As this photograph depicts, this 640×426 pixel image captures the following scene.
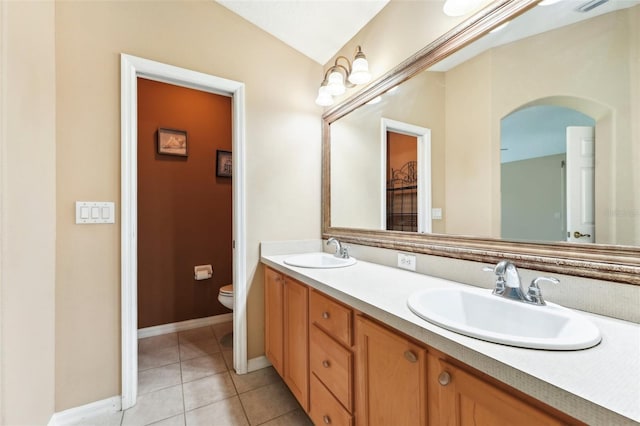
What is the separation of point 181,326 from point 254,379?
1.16 metres

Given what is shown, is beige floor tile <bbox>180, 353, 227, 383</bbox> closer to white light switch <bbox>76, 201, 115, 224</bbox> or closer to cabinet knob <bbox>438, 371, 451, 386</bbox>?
white light switch <bbox>76, 201, 115, 224</bbox>

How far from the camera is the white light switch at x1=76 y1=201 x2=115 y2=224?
1.42 m

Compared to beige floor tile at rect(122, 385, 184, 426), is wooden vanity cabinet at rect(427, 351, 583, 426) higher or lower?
higher

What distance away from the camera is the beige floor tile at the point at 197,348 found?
2.07m

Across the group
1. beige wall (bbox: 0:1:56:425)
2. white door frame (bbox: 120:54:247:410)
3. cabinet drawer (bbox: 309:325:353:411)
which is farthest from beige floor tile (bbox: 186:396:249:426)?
beige wall (bbox: 0:1:56:425)

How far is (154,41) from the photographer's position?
1.60m

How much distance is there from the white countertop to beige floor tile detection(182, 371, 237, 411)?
1291 millimetres

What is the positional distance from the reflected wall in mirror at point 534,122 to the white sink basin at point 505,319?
29 cm

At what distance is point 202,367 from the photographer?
190 cm

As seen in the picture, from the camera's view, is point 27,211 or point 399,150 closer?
point 27,211

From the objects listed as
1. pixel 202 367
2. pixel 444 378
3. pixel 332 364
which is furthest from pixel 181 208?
pixel 444 378

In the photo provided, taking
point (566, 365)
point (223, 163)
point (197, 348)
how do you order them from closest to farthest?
1. point (566, 365)
2. point (197, 348)
3. point (223, 163)

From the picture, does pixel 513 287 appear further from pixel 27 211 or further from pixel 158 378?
pixel 158 378

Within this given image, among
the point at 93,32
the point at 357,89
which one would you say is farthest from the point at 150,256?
the point at 357,89
